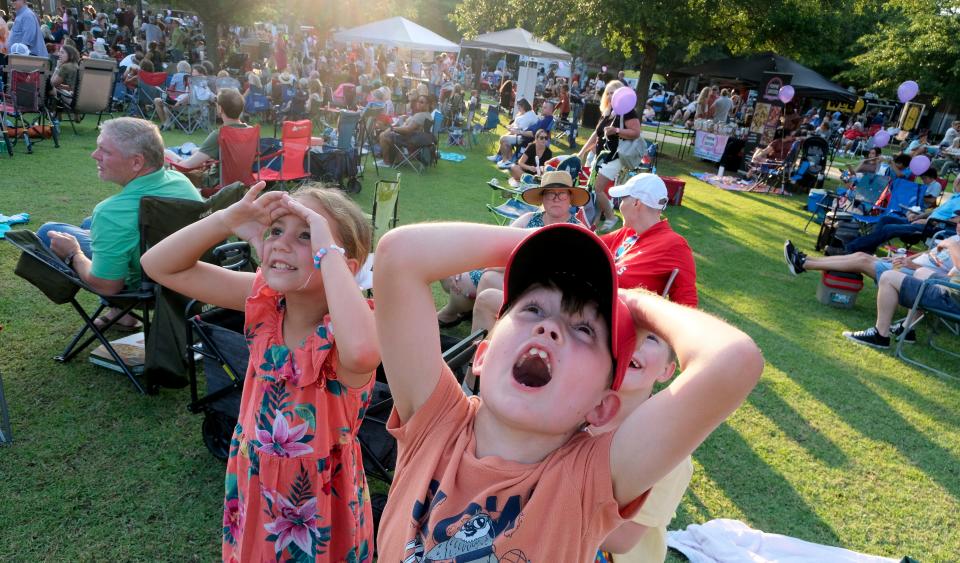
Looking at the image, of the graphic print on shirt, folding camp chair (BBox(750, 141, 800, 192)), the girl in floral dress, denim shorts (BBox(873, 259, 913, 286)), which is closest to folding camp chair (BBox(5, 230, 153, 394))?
the girl in floral dress

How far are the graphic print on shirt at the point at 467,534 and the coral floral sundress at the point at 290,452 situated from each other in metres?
0.81

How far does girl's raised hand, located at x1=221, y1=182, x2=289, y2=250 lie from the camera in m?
1.92

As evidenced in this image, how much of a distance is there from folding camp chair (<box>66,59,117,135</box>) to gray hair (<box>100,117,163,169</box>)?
8.85 metres

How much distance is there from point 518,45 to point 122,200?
17.4 m

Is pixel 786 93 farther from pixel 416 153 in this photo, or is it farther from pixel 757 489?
pixel 757 489

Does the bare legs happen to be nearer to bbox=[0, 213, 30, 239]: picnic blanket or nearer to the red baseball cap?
the red baseball cap

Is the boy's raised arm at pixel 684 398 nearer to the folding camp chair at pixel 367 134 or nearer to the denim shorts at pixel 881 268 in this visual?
the denim shorts at pixel 881 268

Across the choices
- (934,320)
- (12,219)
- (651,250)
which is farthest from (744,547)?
(12,219)

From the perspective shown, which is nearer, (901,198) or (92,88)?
(901,198)

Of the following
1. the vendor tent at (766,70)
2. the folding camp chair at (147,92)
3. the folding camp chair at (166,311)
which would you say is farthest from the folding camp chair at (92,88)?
A: the vendor tent at (766,70)

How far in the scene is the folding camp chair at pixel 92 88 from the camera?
1101cm

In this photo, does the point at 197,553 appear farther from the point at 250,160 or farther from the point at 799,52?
the point at 799,52

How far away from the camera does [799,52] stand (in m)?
18.6

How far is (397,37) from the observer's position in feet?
62.2
